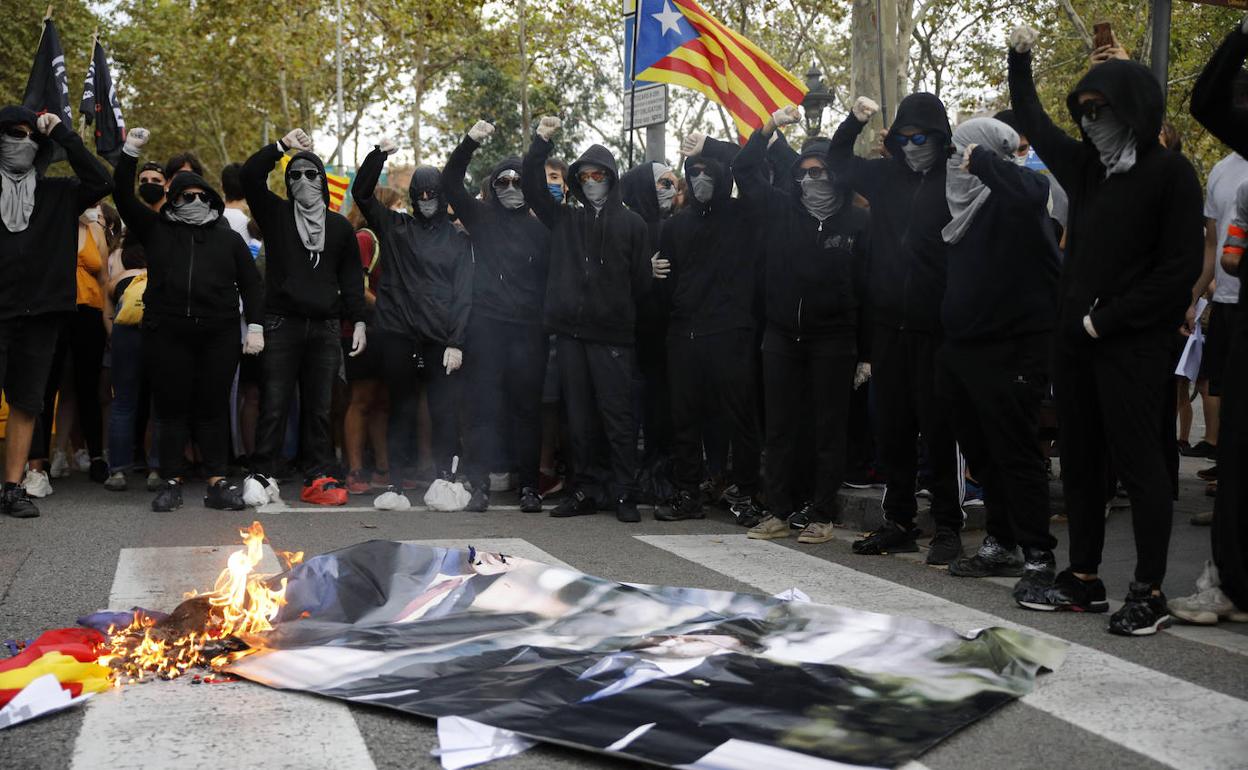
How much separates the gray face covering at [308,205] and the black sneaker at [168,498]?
183 centimetres

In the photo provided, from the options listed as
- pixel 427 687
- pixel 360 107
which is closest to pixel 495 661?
pixel 427 687

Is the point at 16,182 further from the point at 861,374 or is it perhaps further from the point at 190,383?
the point at 861,374

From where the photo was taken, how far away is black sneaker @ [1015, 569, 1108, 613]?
5.73 m

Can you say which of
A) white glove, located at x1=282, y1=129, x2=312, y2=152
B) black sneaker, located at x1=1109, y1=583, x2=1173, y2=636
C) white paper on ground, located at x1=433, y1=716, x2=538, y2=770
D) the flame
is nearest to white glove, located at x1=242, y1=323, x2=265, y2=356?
white glove, located at x1=282, y1=129, x2=312, y2=152

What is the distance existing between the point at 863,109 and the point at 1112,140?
75.6 inches

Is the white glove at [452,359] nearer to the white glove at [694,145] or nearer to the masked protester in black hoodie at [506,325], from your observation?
the masked protester in black hoodie at [506,325]

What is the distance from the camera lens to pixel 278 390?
29.9ft

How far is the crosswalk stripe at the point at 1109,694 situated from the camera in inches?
148

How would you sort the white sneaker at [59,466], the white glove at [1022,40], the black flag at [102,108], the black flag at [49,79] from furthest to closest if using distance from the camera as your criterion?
the black flag at [102,108], the black flag at [49,79], the white sneaker at [59,466], the white glove at [1022,40]

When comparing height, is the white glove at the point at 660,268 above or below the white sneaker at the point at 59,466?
above

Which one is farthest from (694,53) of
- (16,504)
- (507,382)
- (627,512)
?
(16,504)

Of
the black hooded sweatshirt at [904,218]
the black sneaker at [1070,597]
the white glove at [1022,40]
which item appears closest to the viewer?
the black sneaker at [1070,597]

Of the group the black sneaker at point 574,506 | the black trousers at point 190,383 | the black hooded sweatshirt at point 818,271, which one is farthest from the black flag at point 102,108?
the black hooded sweatshirt at point 818,271

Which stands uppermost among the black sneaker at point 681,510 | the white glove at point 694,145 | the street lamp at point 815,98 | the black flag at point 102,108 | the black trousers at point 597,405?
the street lamp at point 815,98
